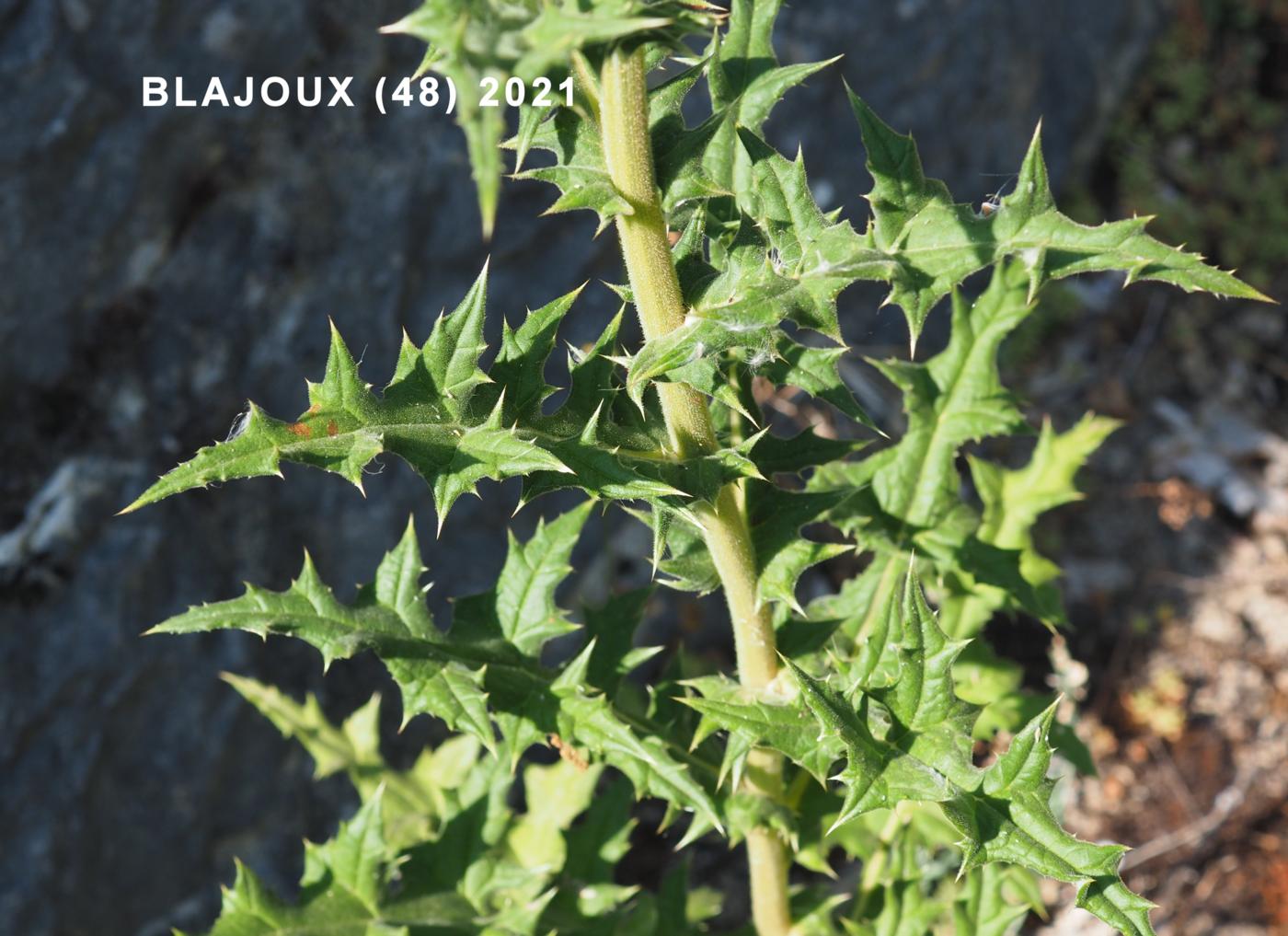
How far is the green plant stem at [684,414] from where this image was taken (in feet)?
4.79

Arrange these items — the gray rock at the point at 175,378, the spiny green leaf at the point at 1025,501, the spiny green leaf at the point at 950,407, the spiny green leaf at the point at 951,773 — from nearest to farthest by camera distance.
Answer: the spiny green leaf at the point at 951,773, the spiny green leaf at the point at 950,407, the spiny green leaf at the point at 1025,501, the gray rock at the point at 175,378

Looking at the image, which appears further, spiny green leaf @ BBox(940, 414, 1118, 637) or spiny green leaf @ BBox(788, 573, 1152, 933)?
spiny green leaf @ BBox(940, 414, 1118, 637)

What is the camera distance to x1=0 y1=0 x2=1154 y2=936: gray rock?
293 cm

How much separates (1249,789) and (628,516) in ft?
6.80

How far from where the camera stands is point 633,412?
181cm

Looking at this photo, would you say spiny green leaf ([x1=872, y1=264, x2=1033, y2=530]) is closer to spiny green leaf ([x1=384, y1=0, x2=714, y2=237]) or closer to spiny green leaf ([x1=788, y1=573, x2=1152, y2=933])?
spiny green leaf ([x1=788, y1=573, x2=1152, y2=933])

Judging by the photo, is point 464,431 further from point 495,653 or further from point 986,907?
point 986,907

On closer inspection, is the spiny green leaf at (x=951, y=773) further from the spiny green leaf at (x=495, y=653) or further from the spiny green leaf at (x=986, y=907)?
the spiny green leaf at (x=986, y=907)

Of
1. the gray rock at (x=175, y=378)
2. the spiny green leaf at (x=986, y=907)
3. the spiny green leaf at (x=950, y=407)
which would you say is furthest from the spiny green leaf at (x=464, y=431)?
the gray rock at (x=175, y=378)

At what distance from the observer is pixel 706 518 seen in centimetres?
183

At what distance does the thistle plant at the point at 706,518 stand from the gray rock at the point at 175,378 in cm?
66

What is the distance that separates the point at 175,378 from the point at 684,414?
6.10 feet

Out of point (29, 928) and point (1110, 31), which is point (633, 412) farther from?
point (1110, 31)

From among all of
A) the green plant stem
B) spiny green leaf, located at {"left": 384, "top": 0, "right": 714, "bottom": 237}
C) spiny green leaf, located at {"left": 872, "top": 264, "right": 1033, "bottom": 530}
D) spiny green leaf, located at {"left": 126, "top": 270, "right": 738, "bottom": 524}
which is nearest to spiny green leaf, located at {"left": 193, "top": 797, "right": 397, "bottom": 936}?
the green plant stem
